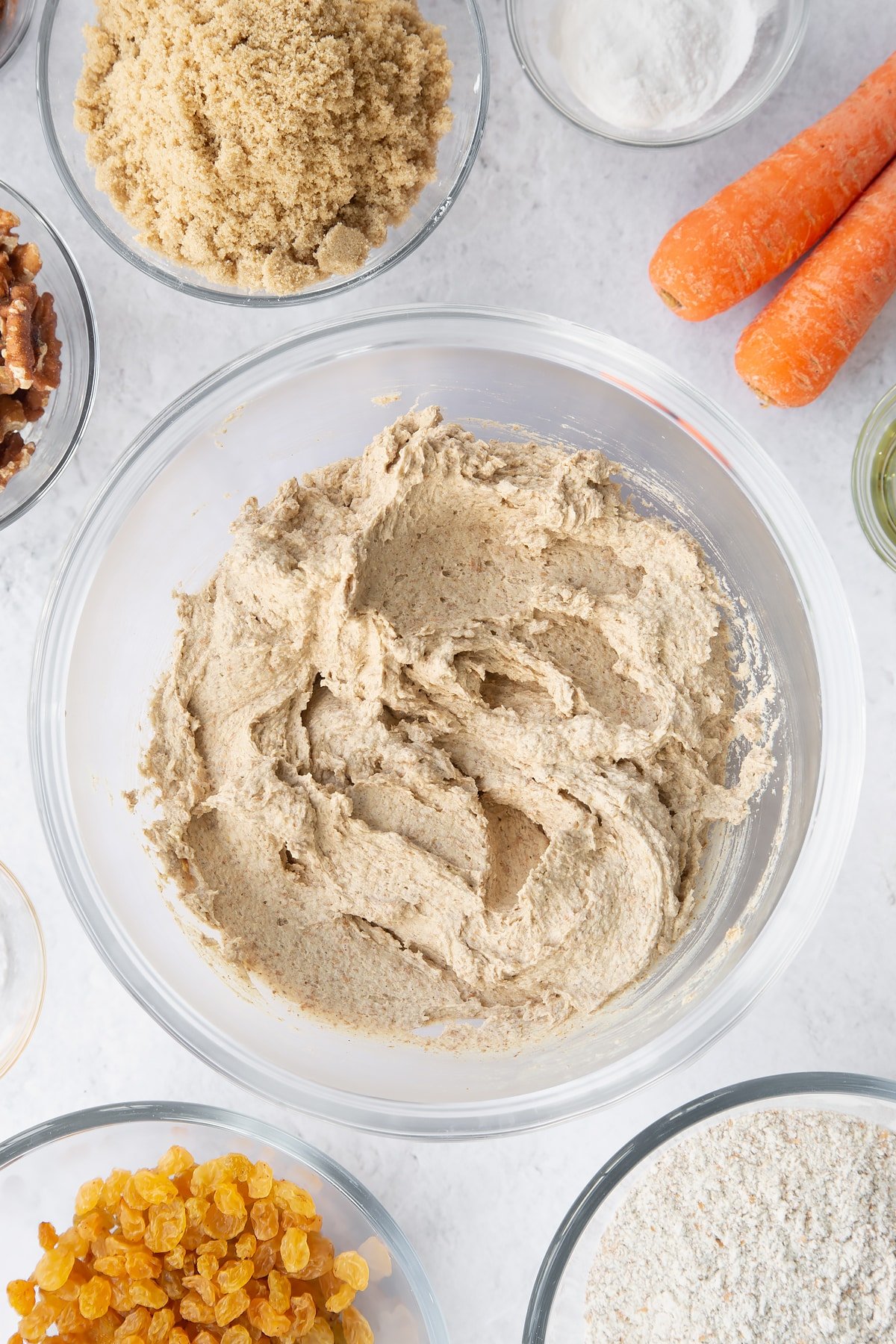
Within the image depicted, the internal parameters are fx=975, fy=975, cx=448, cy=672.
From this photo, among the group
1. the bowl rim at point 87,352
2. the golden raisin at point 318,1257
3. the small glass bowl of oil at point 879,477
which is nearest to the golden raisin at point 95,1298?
A: the golden raisin at point 318,1257

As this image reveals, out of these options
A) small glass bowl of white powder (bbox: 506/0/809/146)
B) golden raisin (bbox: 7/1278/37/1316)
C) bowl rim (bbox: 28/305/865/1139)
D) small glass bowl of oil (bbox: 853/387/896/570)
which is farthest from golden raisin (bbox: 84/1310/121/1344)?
small glass bowl of white powder (bbox: 506/0/809/146)

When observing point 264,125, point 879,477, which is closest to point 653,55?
point 264,125

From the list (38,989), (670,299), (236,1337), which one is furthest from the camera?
(38,989)

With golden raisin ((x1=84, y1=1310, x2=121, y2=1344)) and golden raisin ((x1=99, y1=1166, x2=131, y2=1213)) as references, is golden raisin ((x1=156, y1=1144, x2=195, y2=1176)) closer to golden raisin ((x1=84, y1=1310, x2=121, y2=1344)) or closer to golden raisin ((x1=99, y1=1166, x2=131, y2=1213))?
golden raisin ((x1=99, y1=1166, x2=131, y2=1213))

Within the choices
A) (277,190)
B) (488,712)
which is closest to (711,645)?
(488,712)

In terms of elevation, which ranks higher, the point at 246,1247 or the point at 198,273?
the point at 198,273

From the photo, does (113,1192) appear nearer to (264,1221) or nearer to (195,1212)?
(195,1212)

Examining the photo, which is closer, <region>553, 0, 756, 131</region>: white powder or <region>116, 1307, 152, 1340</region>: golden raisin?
<region>116, 1307, 152, 1340</region>: golden raisin
